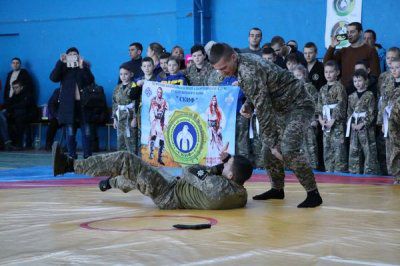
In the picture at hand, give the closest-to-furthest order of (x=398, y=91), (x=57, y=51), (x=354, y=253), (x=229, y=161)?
(x=354, y=253) < (x=229, y=161) < (x=398, y=91) < (x=57, y=51)

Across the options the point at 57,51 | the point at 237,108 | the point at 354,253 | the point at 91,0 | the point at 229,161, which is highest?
the point at 91,0

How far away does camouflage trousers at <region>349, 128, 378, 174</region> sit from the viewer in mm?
10039

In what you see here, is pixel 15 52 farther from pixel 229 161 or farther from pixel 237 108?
pixel 229 161

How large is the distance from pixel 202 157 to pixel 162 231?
5263mm

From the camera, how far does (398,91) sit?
27.7 feet

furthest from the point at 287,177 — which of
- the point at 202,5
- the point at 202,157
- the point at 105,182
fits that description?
the point at 202,5

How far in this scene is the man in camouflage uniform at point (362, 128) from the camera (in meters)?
10.0

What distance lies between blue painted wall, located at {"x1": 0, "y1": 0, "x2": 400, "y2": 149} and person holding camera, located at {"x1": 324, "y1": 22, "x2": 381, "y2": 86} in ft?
4.73

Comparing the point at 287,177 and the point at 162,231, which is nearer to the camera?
the point at 162,231

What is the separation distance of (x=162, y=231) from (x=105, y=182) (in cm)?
191

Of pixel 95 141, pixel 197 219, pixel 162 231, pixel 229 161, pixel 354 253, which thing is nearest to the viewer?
pixel 354 253

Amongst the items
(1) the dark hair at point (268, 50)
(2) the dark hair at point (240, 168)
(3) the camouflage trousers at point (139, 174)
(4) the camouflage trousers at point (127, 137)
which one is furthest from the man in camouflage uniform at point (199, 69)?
(2) the dark hair at point (240, 168)

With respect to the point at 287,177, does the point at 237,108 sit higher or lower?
higher

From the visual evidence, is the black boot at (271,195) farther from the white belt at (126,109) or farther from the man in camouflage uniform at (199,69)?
the white belt at (126,109)
